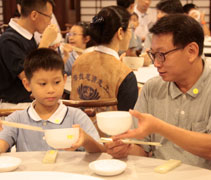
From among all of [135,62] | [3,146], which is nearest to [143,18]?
[135,62]

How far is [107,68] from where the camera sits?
9.16 feet

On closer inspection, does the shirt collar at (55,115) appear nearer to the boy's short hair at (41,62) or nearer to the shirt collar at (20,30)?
the boy's short hair at (41,62)

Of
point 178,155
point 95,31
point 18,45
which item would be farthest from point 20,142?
point 18,45

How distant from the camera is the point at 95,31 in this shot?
283 centimetres

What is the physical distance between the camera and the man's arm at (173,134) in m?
1.43

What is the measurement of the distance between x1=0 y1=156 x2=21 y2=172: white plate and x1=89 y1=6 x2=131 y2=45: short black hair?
156 cm

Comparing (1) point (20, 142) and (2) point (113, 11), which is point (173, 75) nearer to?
(1) point (20, 142)

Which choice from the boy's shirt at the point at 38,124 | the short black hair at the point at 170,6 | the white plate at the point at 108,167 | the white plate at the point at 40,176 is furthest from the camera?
the short black hair at the point at 170,6

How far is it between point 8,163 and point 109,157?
43 centimetres

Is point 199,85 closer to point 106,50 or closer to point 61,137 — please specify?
point 61,137

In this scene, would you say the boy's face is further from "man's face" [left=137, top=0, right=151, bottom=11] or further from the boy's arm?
"man's face" [left=137, top=0, right=151, bottom=11]

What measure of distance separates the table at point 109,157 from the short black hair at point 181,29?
2.00 ft

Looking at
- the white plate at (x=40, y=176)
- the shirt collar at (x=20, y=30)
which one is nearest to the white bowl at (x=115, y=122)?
the white plate at (x=40, y=176)

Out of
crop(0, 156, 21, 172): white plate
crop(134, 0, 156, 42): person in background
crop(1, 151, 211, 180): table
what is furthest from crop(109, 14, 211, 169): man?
crop(134, 0, 156, 42): person in background
